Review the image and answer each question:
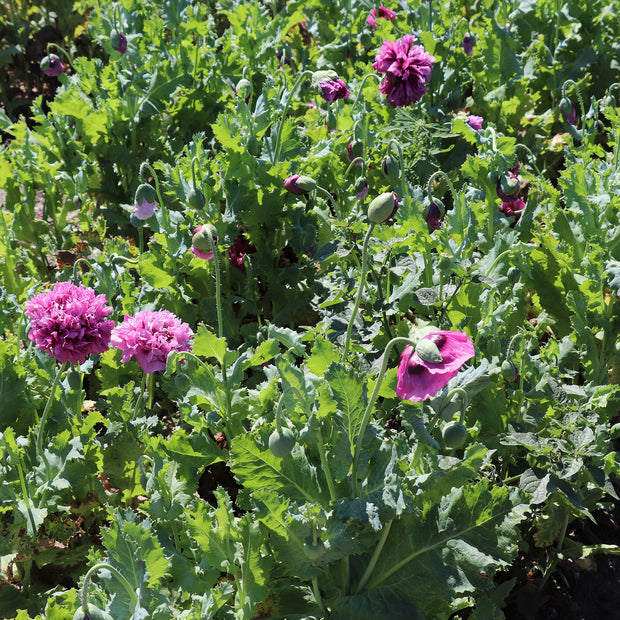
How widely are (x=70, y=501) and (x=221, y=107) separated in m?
2.29

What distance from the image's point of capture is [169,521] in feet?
6.02

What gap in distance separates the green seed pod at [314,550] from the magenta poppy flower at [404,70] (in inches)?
76.1

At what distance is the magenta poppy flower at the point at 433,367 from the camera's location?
1.39m

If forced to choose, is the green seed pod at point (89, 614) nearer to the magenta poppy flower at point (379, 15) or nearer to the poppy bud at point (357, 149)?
the poppy bud at point (357, 149)

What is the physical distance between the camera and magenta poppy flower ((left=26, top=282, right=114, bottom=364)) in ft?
6.26

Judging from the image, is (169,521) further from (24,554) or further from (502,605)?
(502,605)

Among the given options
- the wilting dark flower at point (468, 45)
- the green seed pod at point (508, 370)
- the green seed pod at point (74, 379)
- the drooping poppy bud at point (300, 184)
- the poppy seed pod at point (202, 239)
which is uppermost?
the wilting dark flower at point (468, 45)

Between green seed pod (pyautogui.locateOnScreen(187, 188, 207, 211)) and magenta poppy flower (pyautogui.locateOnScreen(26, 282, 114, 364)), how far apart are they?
544 mm

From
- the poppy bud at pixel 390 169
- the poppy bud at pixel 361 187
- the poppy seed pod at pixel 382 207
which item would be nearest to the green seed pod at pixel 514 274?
the poppy bud at pixel 390 169

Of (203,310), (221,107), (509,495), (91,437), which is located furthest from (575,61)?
(91,437)

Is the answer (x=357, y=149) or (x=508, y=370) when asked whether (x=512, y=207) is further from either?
(x=508, y=370)

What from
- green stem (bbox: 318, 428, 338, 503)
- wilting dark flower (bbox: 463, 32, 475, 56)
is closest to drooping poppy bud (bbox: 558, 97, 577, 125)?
wilting dark flower (bbox: 463, 32, 475, 56)

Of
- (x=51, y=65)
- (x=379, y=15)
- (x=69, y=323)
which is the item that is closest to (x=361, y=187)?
(x=69, y=323)

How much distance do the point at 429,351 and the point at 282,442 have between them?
389 mm
